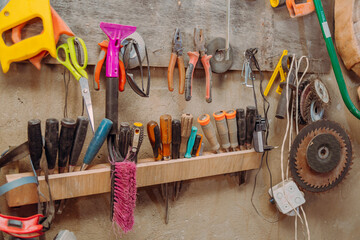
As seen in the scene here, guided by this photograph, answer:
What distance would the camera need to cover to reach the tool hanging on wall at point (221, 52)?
37.2 inches

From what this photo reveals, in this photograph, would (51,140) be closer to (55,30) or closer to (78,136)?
(78,136)

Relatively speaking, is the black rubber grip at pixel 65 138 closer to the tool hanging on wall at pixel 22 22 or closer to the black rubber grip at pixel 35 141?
the black rubber grip at pixel 35 141

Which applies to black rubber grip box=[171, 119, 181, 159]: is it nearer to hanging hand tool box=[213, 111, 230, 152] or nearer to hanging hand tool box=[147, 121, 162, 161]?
hanging hand tool box=[147, 121, 162, 161]

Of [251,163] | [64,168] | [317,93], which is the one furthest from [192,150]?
[317,93]

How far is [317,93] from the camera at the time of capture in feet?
3.53

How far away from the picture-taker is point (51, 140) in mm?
692

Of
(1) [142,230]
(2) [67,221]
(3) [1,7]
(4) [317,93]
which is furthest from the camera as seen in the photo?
(4) [317,93]

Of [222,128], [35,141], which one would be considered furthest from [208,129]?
[35,141]

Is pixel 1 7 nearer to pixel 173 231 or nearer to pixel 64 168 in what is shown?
pixel 64 168

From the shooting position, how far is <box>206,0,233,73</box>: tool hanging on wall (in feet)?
3.10

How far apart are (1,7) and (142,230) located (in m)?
0.74

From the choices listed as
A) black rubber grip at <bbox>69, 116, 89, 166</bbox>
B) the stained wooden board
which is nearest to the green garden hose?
the stained wooden board

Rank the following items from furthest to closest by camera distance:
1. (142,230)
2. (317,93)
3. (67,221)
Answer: (317,93), (142,230), (67,221)

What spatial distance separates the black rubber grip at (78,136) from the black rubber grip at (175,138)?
0.25 metres
